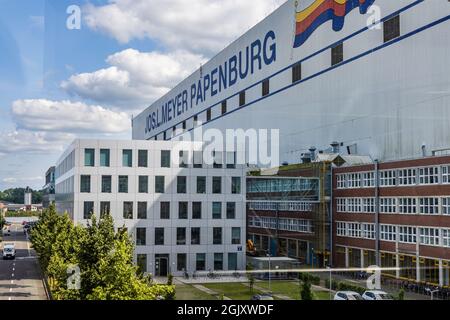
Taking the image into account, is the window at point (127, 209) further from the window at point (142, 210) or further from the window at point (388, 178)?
the window at point (388, 178)

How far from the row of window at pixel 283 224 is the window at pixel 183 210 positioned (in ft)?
2.23

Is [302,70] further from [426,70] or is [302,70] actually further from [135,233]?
[135,233]

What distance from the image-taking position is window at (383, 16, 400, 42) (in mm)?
5445

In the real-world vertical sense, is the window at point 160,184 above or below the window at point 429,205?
above

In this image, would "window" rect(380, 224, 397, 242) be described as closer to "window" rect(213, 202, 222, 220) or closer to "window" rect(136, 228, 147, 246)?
"window" rect(213, 202, 222, 220)

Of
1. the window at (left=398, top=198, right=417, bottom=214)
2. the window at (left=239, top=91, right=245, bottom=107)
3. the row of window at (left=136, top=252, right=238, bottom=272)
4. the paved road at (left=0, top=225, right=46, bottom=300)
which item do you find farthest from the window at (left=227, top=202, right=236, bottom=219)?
the paved road at (left=0, top=225, right=46, bottom=300)

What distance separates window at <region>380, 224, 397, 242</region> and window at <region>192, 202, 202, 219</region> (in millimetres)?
1877

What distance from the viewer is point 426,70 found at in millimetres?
5023

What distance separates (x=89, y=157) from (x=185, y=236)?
1.61 metres

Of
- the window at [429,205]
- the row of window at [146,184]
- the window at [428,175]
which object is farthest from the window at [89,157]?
the window at [429,205]

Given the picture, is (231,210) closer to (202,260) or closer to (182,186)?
(182,186)

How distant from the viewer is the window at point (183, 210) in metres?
5.14

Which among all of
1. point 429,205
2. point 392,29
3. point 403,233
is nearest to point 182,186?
point 403,233
